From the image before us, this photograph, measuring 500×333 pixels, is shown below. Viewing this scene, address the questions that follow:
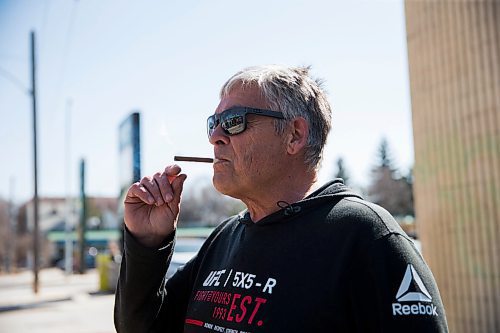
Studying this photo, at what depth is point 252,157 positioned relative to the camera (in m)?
1.85

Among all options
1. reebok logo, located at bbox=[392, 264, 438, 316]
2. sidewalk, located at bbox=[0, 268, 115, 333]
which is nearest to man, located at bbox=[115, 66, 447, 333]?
reebok logo, located at bbox=[392, 264, 438, 316]

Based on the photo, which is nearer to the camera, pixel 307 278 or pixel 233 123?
pixel 307 278

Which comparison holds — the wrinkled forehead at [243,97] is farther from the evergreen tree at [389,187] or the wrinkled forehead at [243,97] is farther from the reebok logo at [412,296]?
the evergreen tree at [389,187]

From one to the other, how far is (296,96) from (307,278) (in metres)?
0.61

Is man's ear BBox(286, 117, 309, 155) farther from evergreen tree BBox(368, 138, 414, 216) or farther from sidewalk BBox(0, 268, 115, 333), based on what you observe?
evergreen tree BBox(368, 138, 414, 216)

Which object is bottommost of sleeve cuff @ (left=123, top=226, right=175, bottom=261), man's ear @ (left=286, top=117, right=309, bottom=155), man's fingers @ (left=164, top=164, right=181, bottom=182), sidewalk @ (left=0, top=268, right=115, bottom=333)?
sidewalk @ (left=0, top=268, right=115, bottom=333)

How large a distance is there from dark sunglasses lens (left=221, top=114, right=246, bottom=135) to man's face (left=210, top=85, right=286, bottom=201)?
0.05ft

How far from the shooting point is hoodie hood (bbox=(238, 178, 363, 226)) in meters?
1.73

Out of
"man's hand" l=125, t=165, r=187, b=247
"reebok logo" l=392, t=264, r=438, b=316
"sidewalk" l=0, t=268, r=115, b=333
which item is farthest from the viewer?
"sidewalk" l=0, t=268, r=115, b=333

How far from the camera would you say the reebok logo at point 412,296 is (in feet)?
4.68

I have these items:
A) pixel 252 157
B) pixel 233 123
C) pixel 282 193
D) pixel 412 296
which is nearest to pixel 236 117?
pixel 233 123

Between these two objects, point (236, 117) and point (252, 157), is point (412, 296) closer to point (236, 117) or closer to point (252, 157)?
point (252, 157)

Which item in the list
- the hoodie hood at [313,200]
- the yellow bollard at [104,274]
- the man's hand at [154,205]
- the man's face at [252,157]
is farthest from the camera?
the yellow bollard at [104,274]

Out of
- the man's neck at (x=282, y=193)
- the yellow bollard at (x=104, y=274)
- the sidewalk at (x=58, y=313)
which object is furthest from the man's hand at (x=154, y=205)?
the yellow bollard at (x=104, y=274)
